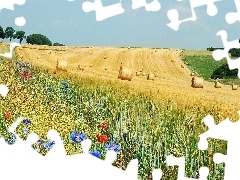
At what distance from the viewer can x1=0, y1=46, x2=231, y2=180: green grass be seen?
468 cm

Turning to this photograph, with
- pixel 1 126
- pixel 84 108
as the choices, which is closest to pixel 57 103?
pixel 84 108

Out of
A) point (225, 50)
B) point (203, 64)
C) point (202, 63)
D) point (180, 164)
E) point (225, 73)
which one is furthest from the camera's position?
point (202, 63)

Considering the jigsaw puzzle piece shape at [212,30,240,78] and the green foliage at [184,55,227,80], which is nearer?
the jigsaw puzzle piece shape at [212,30,240,78]

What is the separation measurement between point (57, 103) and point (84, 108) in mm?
384

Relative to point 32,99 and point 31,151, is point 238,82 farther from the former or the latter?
point 31,151

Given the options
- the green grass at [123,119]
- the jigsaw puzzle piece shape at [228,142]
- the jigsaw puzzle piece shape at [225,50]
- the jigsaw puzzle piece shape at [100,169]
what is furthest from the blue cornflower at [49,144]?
the jigsaw puzzle piece shape at [225,50]

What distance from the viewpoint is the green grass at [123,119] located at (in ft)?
15.4

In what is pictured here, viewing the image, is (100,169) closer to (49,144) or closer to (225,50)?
(49,144)

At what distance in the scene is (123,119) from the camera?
243 inches

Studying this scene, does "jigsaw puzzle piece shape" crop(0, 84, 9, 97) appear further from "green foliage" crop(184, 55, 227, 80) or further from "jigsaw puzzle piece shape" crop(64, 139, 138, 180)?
"green foliage" crop(184, 55, 227, 80)

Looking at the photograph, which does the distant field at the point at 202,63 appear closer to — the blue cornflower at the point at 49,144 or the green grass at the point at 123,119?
the green grass at the point at 123,119

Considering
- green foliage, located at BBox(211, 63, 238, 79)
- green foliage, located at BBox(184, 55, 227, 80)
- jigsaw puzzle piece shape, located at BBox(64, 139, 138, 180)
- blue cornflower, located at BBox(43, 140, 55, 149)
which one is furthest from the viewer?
green foliage, located at BBox(184, 55, 227, 80)

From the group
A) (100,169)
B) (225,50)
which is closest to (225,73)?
(225,50)

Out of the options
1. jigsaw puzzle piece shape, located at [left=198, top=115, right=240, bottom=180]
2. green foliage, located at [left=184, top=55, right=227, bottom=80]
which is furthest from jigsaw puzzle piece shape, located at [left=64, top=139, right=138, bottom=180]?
green foliage, located at [left=184, top=55, right=227, bottom=80]
